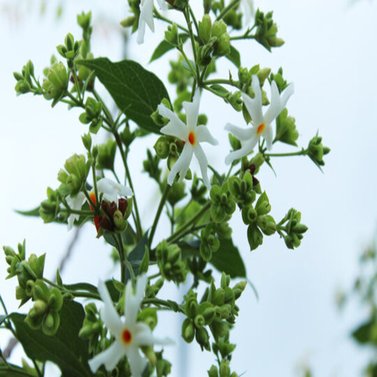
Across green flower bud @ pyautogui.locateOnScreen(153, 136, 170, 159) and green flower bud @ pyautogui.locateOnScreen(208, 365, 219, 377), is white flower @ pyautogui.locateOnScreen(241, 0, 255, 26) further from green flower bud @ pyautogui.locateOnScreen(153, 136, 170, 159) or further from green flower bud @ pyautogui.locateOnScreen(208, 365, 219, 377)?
green flower bud @ pyautogui.locateOnScreen(208, 365, 219, 377)

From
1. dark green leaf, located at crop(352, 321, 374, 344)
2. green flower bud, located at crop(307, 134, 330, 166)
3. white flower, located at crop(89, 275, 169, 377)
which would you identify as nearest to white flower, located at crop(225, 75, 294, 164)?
green flower bud, located at crop(307, 134, 330, 166)

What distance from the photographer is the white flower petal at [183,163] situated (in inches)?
32.4

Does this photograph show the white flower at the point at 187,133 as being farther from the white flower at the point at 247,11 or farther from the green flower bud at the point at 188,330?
the white flower at the point at 247,11

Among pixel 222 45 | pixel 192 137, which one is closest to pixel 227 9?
pixel 222 45

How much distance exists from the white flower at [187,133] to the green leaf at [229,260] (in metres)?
0.24

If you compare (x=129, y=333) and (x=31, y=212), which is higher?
(x=31, y=212)

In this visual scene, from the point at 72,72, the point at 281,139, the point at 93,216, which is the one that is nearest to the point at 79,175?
the point at 93,216

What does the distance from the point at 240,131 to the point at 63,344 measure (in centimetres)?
30

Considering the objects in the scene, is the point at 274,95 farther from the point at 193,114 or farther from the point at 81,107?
the point at 81,107

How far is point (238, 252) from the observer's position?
3.52 ft

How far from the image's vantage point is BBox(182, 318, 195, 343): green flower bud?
79 cm

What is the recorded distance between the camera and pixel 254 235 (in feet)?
2.88

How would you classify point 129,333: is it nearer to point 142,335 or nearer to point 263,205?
point 142,335

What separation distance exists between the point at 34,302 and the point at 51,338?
12 centimetres
